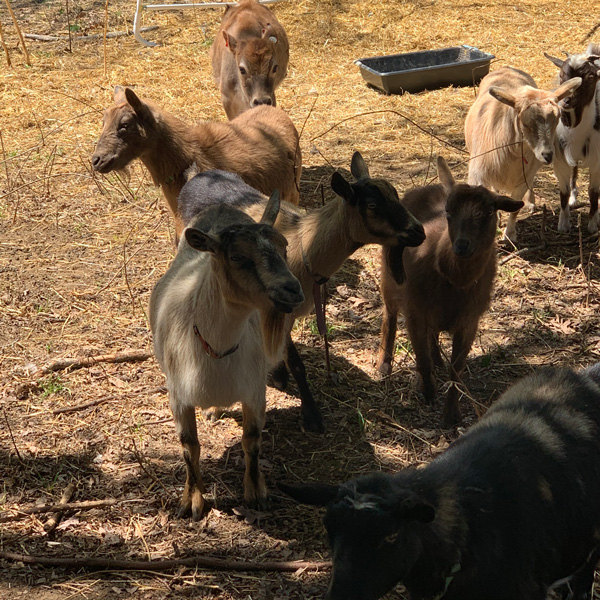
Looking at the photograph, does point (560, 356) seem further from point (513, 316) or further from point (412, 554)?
point (412, 554)

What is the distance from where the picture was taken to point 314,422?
17.5 ft

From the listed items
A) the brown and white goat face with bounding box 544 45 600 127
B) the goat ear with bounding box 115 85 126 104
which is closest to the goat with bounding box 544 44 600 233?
the brown and white goat face with bounding box 544 45 600 127

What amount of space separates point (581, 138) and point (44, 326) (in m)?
5.18

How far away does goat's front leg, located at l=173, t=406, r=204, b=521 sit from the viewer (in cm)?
454

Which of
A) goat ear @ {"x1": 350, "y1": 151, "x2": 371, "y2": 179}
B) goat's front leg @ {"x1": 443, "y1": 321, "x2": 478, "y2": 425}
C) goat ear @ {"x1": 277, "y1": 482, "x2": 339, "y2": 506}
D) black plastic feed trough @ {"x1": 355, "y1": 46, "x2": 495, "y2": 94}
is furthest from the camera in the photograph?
black plastic feed trough @ {"x1": 355, "y1": 46, "x2": 495, "y2": 94}

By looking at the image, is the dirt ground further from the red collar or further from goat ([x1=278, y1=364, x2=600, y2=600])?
goat ([x1=278, y1=364, x2=600, y2=600])

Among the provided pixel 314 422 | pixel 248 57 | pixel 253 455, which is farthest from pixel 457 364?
pixel 248 57

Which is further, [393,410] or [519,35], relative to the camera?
[519,35]

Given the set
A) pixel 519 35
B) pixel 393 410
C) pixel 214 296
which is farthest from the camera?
pixel 519 35

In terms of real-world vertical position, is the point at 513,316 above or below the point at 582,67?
below

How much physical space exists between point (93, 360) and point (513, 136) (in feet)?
14.0

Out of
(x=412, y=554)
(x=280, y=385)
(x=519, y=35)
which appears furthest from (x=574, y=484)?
(x=519, y=35)

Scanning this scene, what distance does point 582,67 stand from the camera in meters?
7.60

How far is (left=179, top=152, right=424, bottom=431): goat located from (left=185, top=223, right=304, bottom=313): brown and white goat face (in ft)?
3.50
